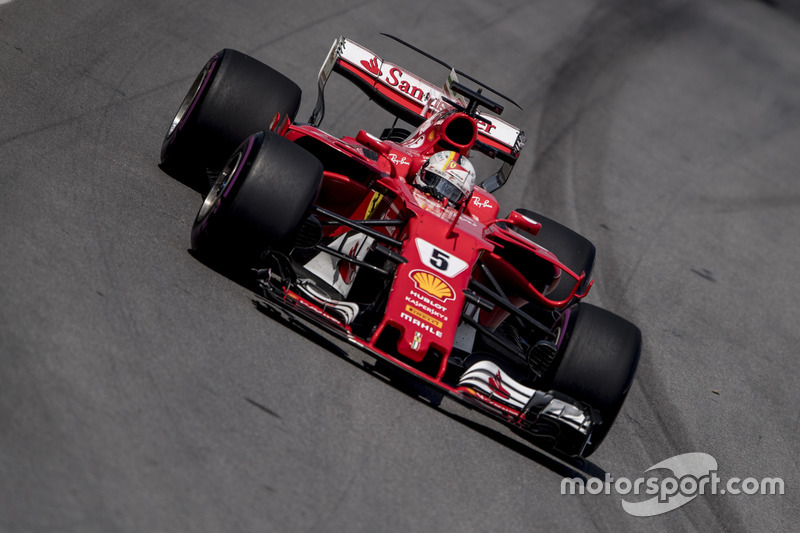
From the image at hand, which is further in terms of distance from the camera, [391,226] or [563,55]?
[563,55]

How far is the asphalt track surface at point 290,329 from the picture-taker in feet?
16.5

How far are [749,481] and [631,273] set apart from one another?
3919 mm

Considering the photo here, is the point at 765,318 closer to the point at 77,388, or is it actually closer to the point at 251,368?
the point at 251,368

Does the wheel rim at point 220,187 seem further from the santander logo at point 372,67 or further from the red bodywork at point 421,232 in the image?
the santander logo at point 372,67

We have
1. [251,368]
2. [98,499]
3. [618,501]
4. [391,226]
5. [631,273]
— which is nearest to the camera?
[98,499]

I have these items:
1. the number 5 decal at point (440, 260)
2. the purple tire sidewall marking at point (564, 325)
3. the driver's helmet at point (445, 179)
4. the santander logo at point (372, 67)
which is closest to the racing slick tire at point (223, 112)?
the driver's helmet at point (445, 179)

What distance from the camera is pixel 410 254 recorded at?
23.6 ft

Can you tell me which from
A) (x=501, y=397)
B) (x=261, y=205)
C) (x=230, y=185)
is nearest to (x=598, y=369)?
(x=501, y=397)

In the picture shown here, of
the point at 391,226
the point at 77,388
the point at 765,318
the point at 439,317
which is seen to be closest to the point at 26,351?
the point at 77,388

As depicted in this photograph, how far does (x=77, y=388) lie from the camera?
5.21 metres

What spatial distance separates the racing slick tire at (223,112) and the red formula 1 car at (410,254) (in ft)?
0.04

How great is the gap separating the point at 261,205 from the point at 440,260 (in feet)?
4.26

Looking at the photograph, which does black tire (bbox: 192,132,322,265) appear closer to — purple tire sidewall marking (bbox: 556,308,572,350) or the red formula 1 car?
the red formula 1 car

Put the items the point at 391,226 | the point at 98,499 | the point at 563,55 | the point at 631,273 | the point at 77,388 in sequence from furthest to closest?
1. the point at 563,55
2. the point at 631,273
3. the point at 391,226
4. the point at 77,388
5. the point at 98,499
